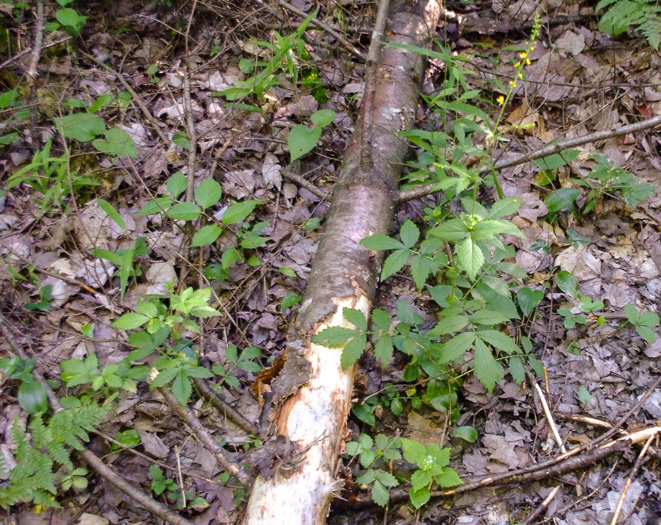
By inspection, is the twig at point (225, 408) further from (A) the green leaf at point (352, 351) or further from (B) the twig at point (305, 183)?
(B) the twig at point (305, 183)

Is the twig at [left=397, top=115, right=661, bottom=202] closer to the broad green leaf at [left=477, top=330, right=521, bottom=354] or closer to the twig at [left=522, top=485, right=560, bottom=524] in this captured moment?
the broad green leaf at [left=477, top=330, right=521, bottom=354]

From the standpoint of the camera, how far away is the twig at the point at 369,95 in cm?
296

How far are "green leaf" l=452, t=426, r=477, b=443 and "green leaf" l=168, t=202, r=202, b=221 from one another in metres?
1.90

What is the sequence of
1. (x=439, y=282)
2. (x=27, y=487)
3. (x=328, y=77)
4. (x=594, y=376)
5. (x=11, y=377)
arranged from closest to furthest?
(x=27, y=487)
(x=11, y=377)
(x=594, y=376)
(x=439, y=282)
(x=328, y=77)

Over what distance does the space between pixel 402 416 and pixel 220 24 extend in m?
3.64

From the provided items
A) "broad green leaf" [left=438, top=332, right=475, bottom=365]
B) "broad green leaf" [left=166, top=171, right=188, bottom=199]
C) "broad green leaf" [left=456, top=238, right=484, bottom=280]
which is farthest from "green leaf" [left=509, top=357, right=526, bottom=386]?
"broad green leaf" [left=166, top=171, right=188, bottom=199]

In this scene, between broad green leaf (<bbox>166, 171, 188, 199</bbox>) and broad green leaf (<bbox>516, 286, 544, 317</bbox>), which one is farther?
broad green leaf (<bbox>166, 171, 188, 199</bbox>)

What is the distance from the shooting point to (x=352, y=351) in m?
2.21

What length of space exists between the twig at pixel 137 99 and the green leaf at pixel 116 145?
343mm

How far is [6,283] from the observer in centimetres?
302

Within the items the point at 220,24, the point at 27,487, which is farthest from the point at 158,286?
the point at 220,24

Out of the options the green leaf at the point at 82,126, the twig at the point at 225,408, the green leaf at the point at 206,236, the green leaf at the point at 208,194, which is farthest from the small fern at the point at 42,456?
the green leaf at the point at 82,126

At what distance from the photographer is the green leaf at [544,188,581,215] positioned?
321cm

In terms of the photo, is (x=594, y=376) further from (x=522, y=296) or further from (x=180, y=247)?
(x=180, y=247)
